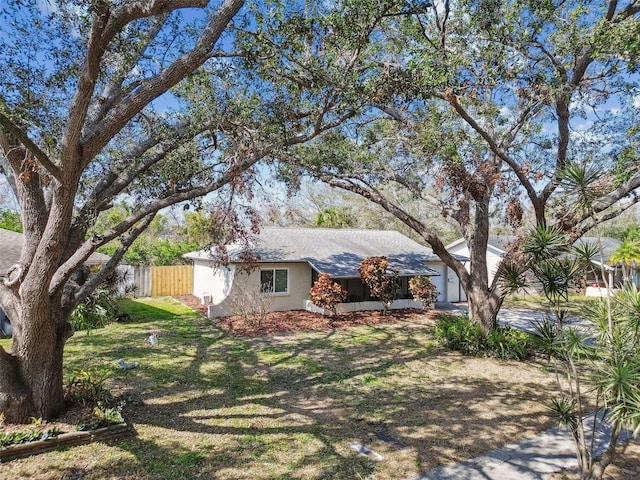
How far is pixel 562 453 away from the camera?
18.4 feet

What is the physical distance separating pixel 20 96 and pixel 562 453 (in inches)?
380

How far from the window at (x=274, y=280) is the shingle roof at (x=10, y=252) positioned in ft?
21.2

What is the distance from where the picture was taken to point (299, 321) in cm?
1549

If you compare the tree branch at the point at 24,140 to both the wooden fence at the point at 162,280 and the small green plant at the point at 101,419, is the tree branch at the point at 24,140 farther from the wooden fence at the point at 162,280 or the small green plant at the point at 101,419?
the wooden fence at the point at 162,280

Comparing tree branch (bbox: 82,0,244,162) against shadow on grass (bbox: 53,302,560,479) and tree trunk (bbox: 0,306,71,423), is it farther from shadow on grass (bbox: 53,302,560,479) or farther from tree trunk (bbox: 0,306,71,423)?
shadow on grass (bbox: 53,302,560,479)

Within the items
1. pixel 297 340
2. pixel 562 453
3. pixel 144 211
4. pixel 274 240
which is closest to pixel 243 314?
pixel 297 340

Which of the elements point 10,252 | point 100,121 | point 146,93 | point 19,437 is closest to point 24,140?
point 146,93

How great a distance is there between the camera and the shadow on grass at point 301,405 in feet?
17.3

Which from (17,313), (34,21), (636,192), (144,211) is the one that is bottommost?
(17,313)

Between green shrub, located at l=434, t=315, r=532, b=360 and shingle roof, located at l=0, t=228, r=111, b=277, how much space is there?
11383 mm

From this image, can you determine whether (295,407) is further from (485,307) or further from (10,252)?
(10,252)

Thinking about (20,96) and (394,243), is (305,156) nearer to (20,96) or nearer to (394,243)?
(20,96)

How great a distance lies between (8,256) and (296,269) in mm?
10467

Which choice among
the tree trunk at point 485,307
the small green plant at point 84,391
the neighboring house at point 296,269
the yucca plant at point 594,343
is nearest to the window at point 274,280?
the neighboring house at point 296,269
